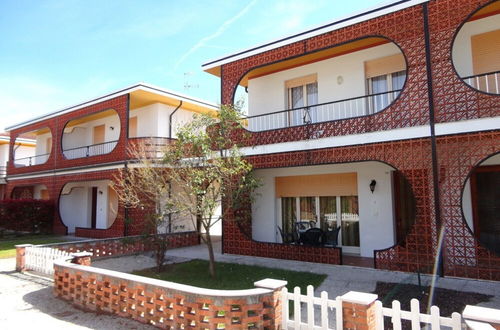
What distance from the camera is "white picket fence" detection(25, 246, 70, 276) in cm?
855

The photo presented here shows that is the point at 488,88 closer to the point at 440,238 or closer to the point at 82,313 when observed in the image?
the point at 440,238

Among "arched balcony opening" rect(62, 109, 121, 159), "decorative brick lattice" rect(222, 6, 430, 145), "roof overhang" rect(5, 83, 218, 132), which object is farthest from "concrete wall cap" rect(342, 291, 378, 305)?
"arched balcony opening" rect(62, 109, 121, 159)

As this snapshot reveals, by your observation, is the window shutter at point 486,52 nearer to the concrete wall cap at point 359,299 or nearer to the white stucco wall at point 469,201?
the white stucco wall at point 469,201

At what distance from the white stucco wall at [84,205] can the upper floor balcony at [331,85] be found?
396 inches

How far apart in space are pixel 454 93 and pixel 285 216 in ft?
22.5

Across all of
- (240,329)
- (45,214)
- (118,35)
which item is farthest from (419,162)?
(45,214)

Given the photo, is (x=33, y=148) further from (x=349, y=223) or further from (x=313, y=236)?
(x=349, y=223)

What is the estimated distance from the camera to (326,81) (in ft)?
38.2

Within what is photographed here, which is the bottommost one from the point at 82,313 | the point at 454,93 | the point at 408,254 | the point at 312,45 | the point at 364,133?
the point at 82,313

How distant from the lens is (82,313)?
19.4ft

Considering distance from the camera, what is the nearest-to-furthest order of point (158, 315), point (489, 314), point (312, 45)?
point (489, 314) < point (158, 315) < point (312, 45)

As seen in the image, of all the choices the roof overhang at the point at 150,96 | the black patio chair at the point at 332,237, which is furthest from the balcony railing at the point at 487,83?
the roof overhang at the point at 150,96

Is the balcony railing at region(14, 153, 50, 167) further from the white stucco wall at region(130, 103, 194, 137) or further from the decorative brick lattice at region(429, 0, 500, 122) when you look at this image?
the decorative brick lattice at region(429, 0, 500, 122)

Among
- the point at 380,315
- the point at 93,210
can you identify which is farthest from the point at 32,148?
the point at 380,315
